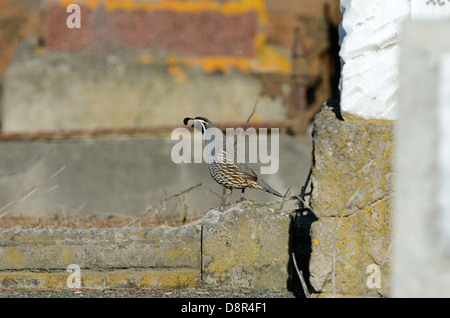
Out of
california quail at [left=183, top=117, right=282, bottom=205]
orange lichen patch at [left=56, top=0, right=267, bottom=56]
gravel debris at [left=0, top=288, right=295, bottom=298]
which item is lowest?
gravel debris at [left=0, top=288, right=295, bottom=298]

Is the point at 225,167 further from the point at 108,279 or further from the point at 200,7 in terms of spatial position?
the point at 200,7

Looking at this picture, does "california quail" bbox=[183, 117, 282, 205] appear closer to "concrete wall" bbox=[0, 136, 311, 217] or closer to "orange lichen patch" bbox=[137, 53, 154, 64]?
"concrete wall" bbox=[0, 136, 311, 217]

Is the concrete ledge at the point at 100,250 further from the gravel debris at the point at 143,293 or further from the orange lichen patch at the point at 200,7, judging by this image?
the orange lichen patch at the point at 200,7

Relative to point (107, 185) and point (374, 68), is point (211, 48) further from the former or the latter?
point (374, 68)

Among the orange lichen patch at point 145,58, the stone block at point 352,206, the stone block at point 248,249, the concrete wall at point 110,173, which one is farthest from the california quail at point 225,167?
the orange lichen patch at point 145,58

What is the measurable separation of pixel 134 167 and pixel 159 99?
196cm

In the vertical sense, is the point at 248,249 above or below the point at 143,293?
above

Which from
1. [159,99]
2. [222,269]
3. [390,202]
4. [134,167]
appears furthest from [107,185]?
[390,202]

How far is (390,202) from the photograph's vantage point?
13.3 feet

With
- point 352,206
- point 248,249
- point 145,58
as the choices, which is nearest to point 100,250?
point 248,249

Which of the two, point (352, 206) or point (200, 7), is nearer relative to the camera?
point (352, 206)

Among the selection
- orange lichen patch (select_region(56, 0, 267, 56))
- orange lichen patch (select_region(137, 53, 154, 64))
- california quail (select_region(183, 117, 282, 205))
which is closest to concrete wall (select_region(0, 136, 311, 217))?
orange lichen patch (select_region(137, 53, 154, 64))

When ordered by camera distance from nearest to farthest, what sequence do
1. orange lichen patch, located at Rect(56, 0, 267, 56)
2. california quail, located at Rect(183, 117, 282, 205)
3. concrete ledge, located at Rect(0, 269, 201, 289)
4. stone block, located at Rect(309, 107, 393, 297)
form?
stone block, located at Rect(309, 107, 393, 297)
concrete ledge, located at Rect(0, 269, 201, 289)
california quail, located at Rect(183, 117, 282, 205)
orange lichen patch, located at Rect(56, 0, 267, 56)
